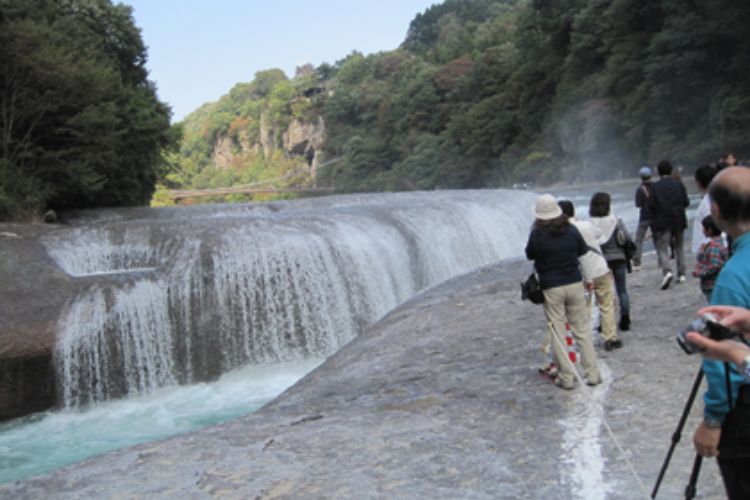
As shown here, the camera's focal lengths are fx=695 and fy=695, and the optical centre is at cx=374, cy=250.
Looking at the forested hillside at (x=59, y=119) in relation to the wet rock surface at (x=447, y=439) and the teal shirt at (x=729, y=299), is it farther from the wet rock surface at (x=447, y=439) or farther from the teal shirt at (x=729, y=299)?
the teal shirt at (x=729, y=299)

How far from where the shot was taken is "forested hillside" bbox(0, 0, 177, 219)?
18.2 m

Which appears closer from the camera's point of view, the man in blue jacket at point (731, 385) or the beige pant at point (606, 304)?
the man in blue jacket at point (731, 385)

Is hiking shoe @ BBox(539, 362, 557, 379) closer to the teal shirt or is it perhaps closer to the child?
the child

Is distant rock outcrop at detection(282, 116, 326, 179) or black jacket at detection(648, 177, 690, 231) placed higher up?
distant rock outcrop at detection(282, 116, 326, 179)

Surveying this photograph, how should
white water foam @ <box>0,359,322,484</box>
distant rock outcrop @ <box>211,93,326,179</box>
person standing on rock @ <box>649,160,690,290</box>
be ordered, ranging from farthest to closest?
distant rock outcrop @ <box>211,93,326,179</box> → person standing on rock @ <box>649,160,690,290</box> → white water foam @ <box>0,359,322,484</box>

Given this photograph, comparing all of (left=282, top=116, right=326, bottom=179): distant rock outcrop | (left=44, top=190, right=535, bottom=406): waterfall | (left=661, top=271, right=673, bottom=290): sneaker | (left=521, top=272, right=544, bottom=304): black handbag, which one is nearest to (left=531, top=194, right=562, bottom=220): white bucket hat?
(left=521, top=272, right=544, bottom=304): black handbag

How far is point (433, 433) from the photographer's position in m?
4.89

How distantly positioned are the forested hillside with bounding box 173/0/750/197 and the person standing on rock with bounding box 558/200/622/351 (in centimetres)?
2948

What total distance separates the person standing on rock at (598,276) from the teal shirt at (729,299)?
4127 mm

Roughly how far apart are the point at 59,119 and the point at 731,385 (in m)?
20.8

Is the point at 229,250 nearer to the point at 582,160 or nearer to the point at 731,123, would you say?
the point at 731,123

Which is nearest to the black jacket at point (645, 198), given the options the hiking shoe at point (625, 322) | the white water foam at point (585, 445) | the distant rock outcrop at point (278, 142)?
the hiking shoe at point (625, 322)

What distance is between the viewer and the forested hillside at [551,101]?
36156mm

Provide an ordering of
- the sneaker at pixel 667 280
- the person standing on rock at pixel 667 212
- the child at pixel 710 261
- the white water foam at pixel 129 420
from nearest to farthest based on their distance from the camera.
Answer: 1. the child at pixel 710 261
2. the white water foam at pixel 129 420
3. the person standing on rock at pixel 667 212
4. the sneaker at pixel 667 280
